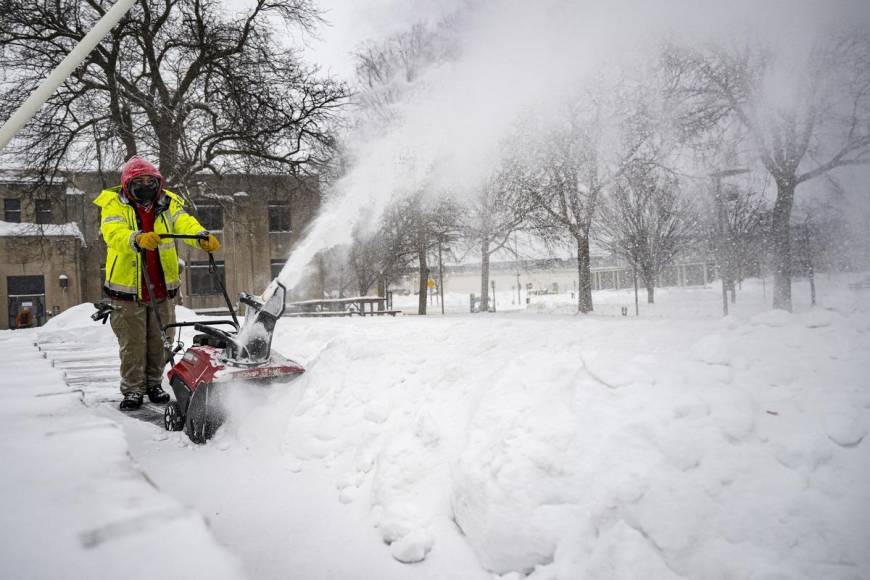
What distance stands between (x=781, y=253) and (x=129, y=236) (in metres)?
10.3

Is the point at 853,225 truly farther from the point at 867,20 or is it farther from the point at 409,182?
the point at 409,182

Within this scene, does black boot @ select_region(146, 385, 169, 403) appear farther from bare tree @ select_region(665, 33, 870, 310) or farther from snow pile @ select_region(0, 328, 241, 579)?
bare tree @ select_region(665, 33, 870, 310)

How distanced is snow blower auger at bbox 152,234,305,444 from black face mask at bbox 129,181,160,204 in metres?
0.72

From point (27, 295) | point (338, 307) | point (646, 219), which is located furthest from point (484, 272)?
point (27, 295)

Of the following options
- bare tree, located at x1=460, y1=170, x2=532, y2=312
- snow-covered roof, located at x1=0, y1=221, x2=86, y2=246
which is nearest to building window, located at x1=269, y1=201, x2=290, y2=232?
snow-covered roof, located at x1=0, y1=221, x2=86, y2=246

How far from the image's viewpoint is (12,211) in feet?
83.4

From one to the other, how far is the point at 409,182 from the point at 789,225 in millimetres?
6615

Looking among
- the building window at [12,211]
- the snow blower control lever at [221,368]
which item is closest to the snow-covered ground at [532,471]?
the snow blower control lever at [221,368]

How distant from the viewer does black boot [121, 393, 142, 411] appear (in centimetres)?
394

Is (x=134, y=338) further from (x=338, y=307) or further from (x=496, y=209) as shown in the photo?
(x=338, y=307)

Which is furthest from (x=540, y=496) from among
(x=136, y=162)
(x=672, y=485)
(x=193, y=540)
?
(x=136, y=162)

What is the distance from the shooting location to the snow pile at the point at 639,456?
63.8 inches

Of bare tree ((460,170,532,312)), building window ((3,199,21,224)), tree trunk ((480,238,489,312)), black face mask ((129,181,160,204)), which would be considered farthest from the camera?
building window ((3,199,21,224))

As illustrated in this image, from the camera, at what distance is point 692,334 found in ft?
9.73
